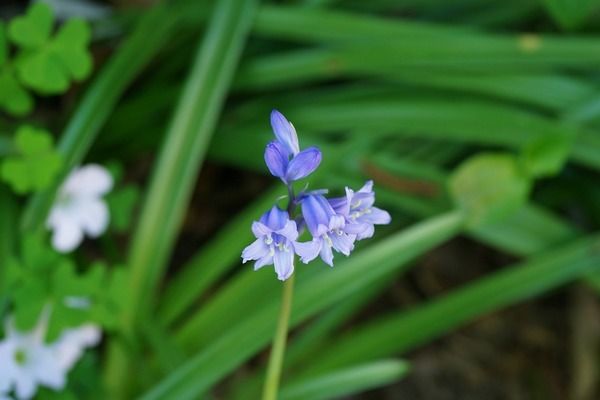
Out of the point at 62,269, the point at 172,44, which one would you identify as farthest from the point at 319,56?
the point at 62,269

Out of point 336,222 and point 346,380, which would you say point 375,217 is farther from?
point 346,380

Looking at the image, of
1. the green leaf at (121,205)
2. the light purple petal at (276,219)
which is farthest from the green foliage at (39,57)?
the light purple petal at (276,219)

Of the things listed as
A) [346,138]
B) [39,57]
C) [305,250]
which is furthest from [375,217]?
[346,138]

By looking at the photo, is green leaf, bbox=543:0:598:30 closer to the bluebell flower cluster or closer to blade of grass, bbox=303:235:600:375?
blade of grass, bbox=303:235:600:375

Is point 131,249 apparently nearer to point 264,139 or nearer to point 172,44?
point 264,139

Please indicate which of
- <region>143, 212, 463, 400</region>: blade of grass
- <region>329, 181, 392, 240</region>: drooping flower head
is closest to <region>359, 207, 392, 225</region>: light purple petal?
<region>329, 181, 392, 240</region>: drooping flower head
